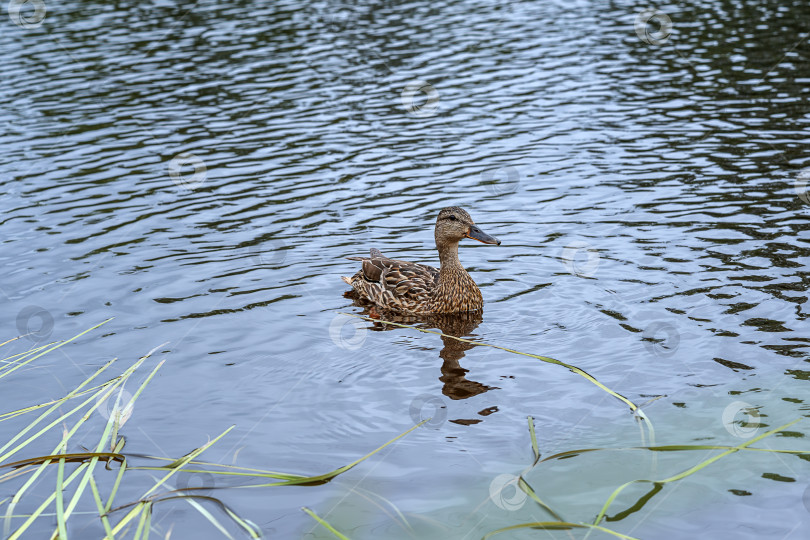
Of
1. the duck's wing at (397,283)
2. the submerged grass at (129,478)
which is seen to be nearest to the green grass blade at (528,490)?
the submerged grass at (129,478)

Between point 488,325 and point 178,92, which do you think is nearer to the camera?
point 488,325

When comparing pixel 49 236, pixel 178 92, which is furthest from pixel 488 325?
pixel 178 92

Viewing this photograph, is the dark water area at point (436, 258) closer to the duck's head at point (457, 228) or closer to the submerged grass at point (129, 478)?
the submerged grass at point (129, 478)

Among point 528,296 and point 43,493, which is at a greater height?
point 43,493

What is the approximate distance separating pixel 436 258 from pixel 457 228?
1.89m

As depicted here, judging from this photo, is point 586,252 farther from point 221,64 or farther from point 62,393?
point 221,64

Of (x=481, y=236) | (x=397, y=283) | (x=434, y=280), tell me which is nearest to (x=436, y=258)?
(x=434, y=280)

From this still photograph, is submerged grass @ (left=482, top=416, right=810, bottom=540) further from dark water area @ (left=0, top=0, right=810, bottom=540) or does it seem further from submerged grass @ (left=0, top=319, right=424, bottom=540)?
submerged grass @ (left=0, top=319, right=424, bottom=540)

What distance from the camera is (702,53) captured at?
71.4 feet

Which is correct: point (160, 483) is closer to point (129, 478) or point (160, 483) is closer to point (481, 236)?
point (129, 478)

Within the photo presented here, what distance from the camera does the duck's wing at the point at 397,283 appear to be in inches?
419

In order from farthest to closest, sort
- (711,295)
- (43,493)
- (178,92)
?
(178,92) < (711,295) < (43,493)

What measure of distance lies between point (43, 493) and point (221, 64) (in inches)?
738

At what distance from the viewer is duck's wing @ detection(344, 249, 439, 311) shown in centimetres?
1065
